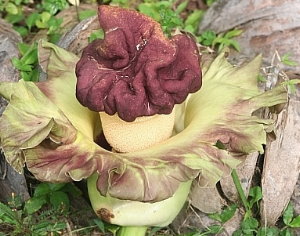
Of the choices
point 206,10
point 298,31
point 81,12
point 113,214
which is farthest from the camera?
point 206,10

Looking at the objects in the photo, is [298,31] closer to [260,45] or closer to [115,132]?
[260,45]

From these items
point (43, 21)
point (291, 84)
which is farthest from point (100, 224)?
point (43, 21)

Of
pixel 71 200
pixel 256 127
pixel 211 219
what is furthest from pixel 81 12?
pixel 256 127

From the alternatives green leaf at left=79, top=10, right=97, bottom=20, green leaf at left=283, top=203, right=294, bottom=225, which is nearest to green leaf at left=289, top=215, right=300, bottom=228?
green leaf at left=283, top=203, right=294, bottom=225

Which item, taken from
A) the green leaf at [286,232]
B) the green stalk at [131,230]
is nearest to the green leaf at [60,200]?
the green stalk at [131,230]

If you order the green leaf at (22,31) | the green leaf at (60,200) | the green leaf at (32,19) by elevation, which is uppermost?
the green leaf at (32,19)

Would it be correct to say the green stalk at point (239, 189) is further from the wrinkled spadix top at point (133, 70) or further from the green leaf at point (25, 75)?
the green leaf at point (25, 75)

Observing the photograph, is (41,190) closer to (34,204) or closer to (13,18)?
(34,204)
